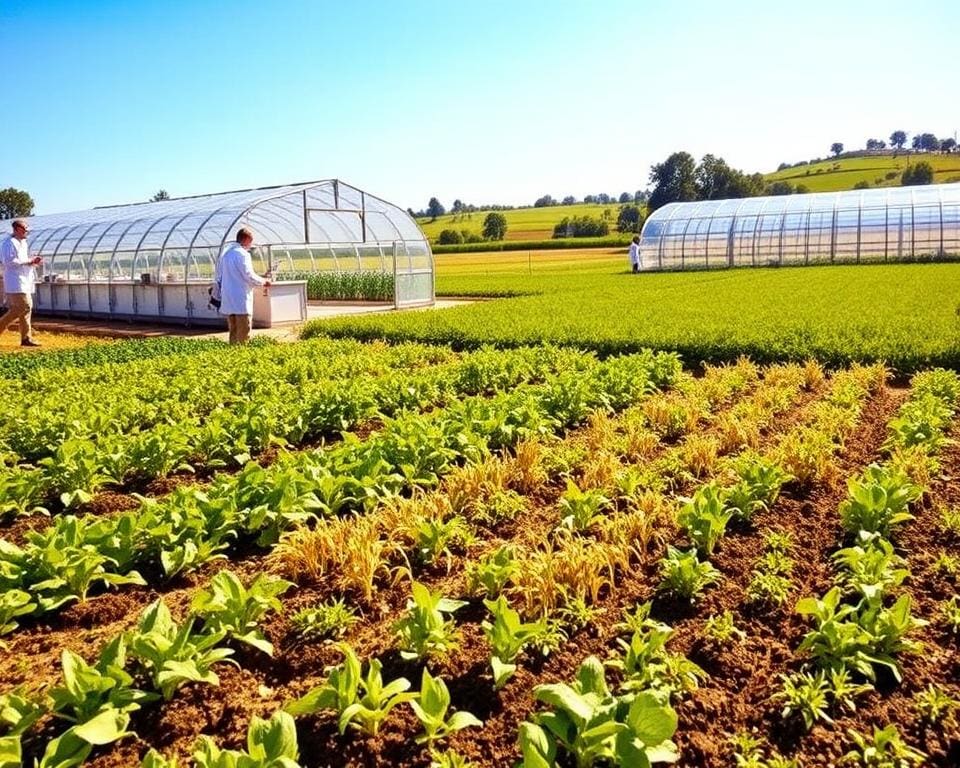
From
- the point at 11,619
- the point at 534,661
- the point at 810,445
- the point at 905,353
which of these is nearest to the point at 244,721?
the point at 534,661

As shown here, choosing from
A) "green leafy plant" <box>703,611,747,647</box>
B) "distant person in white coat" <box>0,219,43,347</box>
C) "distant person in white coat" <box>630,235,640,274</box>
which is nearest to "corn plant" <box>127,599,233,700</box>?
"green leafy plant" <box>703,611,747,647</box>

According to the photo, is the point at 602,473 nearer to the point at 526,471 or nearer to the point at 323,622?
the point at 526,471

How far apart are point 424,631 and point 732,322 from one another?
1241 centimetres

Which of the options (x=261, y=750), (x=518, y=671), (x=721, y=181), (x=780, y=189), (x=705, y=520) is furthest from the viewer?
(x=780, y=189)

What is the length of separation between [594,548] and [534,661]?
1.00 meters

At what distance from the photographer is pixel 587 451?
21.8 ft

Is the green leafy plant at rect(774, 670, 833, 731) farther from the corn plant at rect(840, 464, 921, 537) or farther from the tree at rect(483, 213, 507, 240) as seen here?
the tree at rect(483, 213, 507, 240)

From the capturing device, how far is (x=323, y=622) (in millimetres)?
3785

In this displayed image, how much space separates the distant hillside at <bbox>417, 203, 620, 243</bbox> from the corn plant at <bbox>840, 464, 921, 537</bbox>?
76697 millimetres

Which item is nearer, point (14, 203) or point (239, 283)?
point (239, 283)

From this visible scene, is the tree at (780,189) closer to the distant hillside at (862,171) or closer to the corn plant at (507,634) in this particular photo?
the distant hillside at (862,171)

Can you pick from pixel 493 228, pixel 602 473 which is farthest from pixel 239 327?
pixel 493 228

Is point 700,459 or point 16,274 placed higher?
point 16,274

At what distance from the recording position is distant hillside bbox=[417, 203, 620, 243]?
87.0 meters
